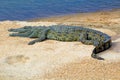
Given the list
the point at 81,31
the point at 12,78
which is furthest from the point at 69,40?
the point at 12,78

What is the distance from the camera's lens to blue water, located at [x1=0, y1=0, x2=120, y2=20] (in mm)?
17542

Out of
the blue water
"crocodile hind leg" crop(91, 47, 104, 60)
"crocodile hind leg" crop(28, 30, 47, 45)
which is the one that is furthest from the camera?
the blue water

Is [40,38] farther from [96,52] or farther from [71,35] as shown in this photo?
[96,52]

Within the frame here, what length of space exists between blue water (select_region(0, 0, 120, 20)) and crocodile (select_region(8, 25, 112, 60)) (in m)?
6.39

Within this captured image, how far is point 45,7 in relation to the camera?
61.3ft

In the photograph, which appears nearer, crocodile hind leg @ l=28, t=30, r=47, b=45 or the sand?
the sand

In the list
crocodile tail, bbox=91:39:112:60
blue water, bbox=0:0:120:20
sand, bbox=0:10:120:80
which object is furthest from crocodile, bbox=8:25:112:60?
blue water, bbox=0:0:120:20

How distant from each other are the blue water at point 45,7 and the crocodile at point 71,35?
6.39 m

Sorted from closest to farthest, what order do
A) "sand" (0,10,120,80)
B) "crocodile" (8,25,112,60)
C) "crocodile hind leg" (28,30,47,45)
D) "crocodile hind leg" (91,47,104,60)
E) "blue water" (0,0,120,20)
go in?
"sand" (0,10,120,80) → "crocodile hind leg" (91,47,104,60) → "crocodile" (8,25,112,60) → "crocodile hind leg" (28,30,47,45) → "blue water" (0,0,120,20)

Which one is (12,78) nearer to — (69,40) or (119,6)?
(69,40)

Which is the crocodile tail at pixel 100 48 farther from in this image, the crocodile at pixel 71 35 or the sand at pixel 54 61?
the sand at pixel 54 61

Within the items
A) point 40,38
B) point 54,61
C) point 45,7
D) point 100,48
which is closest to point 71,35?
point 40,38

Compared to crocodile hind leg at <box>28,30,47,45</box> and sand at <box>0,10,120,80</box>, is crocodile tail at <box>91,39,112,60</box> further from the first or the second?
crocodile hind leg at <box>28,30,47,45</box>

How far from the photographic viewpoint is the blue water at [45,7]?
57.6 feet
